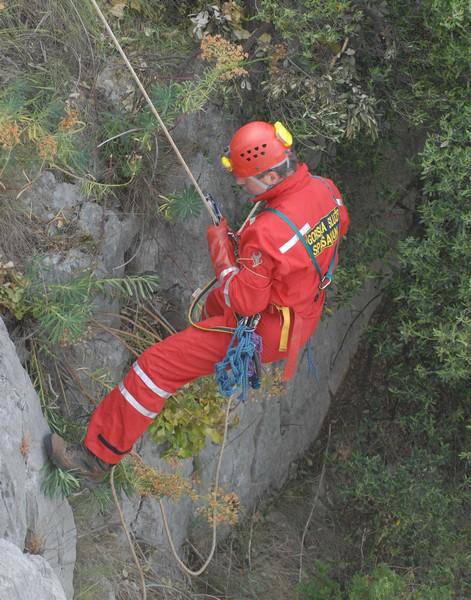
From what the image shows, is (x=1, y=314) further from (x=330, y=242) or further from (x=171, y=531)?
(x=171, y=531)

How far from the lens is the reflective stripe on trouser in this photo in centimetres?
356

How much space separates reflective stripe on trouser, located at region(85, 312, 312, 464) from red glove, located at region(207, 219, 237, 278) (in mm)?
263

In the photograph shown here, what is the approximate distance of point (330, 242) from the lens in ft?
11.9

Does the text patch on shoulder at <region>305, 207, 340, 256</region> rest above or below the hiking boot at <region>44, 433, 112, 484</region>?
above

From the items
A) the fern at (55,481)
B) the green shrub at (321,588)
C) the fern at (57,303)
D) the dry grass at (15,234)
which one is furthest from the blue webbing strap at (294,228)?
the green shrub at (321,588)

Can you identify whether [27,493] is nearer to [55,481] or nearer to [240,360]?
[55,481]

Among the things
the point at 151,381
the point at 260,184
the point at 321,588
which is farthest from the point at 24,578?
the point at 321,588

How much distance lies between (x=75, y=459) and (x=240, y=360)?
88 cm

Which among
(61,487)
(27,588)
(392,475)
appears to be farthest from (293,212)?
(392,475)

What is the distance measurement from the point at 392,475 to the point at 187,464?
1599mm

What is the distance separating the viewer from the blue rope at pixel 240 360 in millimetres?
3531

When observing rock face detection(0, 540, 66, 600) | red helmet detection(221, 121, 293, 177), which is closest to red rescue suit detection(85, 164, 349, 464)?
red helmet detection(221, 121, 293, 177)

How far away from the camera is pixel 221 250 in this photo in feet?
11.8

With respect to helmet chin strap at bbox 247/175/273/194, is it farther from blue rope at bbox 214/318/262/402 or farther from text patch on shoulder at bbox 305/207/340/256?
blue rope at bbox 214/318/262/402
